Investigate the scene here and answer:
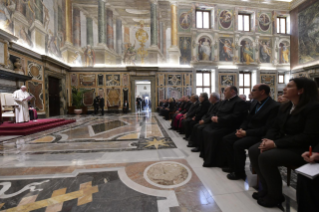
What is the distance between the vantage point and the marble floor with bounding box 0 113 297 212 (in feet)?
5.54

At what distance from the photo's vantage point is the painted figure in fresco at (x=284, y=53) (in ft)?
53.1

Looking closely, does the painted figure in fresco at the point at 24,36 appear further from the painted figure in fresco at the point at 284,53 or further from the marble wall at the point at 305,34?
the painted figure in fresco at the point at 284,53

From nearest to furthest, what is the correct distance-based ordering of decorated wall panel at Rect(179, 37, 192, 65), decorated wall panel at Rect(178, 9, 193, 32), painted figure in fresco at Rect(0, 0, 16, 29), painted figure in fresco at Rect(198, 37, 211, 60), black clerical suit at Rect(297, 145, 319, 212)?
black clerical suit at Rect(297, 145, 319, 212) → painted figure in fresco at Rect(0, 0, 16, 29) → decorated wall panel at Rect(178, 9, 193, 32) → decorated wall panel at Rect(179, 37, 192, 65) → painted figure in fresco at Rect(198, 37, 211, 60)

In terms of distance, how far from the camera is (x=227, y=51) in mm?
15461

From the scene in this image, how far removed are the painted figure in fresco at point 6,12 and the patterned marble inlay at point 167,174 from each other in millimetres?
9623

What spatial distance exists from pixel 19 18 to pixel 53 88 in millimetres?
4721

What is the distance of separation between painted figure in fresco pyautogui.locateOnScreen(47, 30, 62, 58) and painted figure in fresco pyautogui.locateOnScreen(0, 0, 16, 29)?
3.01 meters

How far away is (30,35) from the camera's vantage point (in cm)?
912

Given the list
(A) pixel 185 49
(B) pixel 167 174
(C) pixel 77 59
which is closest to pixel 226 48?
(A) pixel 185 49

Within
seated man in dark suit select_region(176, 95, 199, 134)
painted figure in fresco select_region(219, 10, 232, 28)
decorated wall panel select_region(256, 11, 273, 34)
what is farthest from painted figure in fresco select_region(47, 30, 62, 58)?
decorated wall panel select_region(256, 11, 273, 34)

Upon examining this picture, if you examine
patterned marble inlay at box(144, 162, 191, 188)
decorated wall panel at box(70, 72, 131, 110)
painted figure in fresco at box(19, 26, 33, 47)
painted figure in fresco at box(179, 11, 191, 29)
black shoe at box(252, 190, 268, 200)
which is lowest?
patterned marble inlay at box(144, 162, 191, 188)

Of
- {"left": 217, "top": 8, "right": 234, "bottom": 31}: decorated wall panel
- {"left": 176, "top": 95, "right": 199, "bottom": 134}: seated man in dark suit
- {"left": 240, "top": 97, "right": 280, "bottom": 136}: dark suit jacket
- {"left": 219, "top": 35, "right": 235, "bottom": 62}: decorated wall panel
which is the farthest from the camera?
{"left": 219, "top": 35, "right": 235, "bottom": 62}: decorated wall panel

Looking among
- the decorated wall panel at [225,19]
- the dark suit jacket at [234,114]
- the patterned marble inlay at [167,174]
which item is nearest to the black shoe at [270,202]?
the patterned marble inlay at [167,174]

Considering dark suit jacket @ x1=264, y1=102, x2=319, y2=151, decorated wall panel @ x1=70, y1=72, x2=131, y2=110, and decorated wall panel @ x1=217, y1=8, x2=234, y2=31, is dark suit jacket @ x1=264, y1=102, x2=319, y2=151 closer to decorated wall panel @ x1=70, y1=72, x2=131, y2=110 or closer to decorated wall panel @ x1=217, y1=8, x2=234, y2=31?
decorated wall panel @ x1=70, y1=72, x2=131, y2=110
